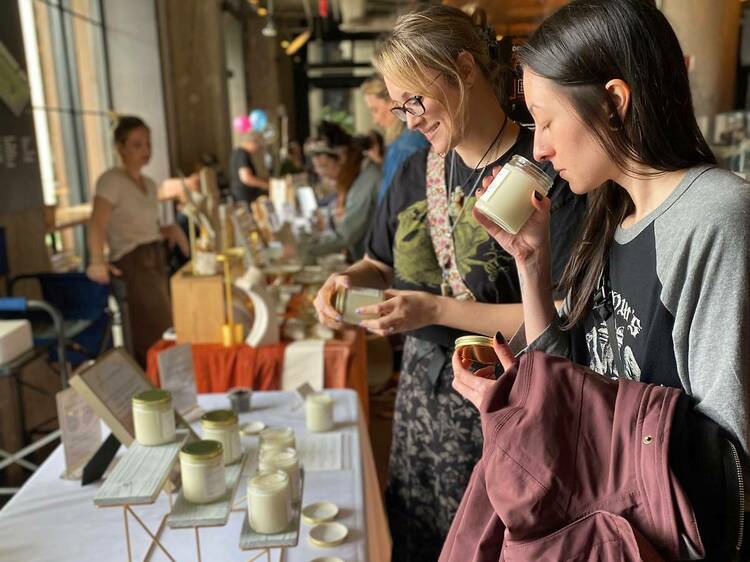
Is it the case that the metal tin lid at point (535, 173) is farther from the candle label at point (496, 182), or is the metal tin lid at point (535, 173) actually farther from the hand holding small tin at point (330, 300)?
the hand holding small tin at point (330, 300)

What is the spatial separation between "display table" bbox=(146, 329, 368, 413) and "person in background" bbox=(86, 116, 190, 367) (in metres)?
1.54

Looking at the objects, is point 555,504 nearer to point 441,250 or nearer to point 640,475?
point 640,475

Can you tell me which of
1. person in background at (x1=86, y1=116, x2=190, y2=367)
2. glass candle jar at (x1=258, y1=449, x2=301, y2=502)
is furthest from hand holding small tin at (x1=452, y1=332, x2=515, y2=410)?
person in background at (x1=86, y1=116, x2=190, y2=367)

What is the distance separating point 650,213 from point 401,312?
0.61m

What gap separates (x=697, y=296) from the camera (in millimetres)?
767

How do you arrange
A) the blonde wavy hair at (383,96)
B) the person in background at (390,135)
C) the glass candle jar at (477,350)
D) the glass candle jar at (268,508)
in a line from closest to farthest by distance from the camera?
the glass candle jar at (477,350) → the glass candle jar at (268,508) → the person in background at (390,135) → the blonde wavy hair at (383,96)

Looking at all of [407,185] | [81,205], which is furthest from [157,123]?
[407,185]

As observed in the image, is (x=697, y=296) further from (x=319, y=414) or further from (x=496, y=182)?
(x=319, y=414)

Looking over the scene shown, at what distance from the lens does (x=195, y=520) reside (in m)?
1.10

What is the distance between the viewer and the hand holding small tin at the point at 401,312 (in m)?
1.39

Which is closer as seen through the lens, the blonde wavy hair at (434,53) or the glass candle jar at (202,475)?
the glass candle jar at (202,475)

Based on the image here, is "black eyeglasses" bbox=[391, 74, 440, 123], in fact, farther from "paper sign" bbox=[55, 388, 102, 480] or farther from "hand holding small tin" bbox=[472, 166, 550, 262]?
"paper sign" bbox=[55, 388, 102, 480]

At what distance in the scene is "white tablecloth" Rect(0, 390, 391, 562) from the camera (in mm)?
1280

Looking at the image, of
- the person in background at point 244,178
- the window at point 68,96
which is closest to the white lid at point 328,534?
the window at point 68,96
